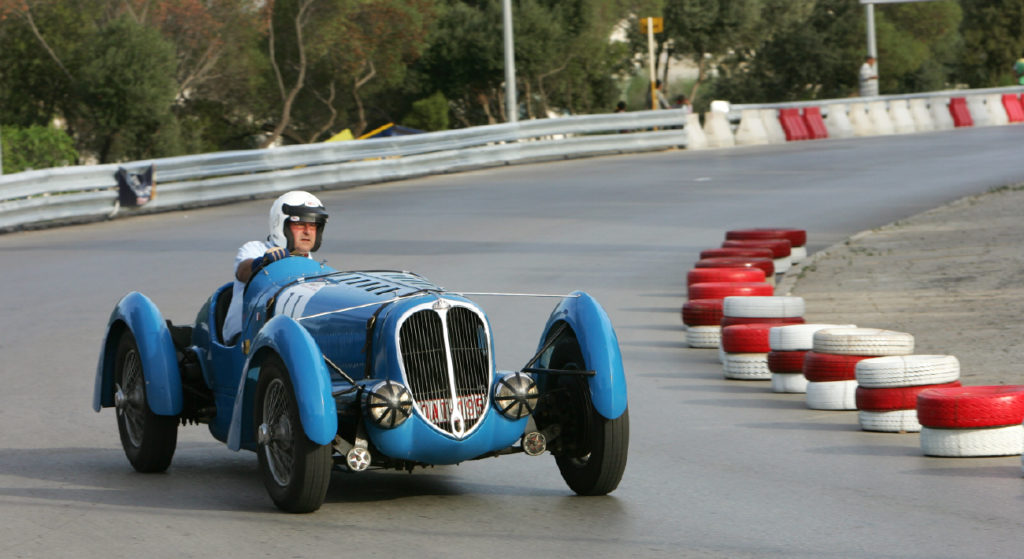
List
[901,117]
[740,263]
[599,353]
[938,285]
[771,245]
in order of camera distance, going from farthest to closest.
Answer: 1. [901,117]
2. [771,245]
3. [938,285]
4. [740,263]
5. [599,353]

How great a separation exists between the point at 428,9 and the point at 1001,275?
3641 cm

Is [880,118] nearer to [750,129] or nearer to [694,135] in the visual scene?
[750,129]

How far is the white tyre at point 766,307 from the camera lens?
36.6ft

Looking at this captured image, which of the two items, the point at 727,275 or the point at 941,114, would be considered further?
the point at 941,114

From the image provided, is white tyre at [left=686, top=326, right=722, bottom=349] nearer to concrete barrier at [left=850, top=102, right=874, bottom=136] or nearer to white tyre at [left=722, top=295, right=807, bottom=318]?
white tyre at [left=722, top=295, right=807, bottom=318]

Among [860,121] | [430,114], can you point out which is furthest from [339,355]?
[430,114]

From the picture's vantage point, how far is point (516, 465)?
7832 mm

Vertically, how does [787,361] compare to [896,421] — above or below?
above

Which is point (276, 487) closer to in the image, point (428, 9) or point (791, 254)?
point (791, 254)

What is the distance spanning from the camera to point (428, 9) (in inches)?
1933

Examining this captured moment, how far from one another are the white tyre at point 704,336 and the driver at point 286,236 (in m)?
4.82

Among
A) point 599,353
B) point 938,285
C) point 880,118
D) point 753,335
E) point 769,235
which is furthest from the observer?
point 880,118

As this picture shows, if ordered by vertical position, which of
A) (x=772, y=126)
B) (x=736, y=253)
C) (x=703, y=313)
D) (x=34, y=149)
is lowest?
(x=703, y=313)

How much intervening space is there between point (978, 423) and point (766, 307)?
3.72 metres
